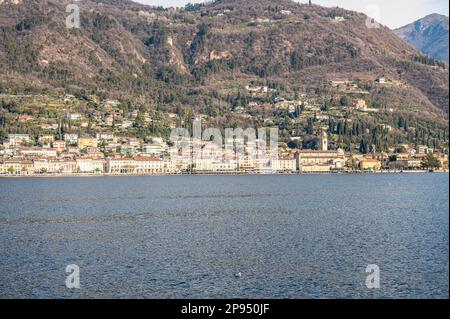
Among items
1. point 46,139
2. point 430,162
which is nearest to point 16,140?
point 46,139

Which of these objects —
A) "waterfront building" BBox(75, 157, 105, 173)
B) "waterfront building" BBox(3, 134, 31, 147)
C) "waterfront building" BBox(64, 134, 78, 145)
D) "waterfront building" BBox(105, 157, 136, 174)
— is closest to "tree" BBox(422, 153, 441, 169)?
"waterfront building" BBox(105, 157, 136, 174)

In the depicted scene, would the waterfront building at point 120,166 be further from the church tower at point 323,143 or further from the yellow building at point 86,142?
the church tower at point 323,143

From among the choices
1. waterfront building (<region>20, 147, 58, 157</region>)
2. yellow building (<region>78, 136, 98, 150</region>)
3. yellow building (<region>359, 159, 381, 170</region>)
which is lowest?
yellow building (<region>359, 159, 381, 170</region>)

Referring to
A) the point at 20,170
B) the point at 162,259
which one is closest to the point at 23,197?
the point at 162,259

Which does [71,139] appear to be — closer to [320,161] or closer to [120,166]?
[120,166]

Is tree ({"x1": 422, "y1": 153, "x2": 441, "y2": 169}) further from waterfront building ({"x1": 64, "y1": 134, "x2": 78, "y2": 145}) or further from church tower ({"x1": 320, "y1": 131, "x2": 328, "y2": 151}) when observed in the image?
waterfront building ({"x1": 64, "y1": 134, "x2": 78, "y2": 145})
